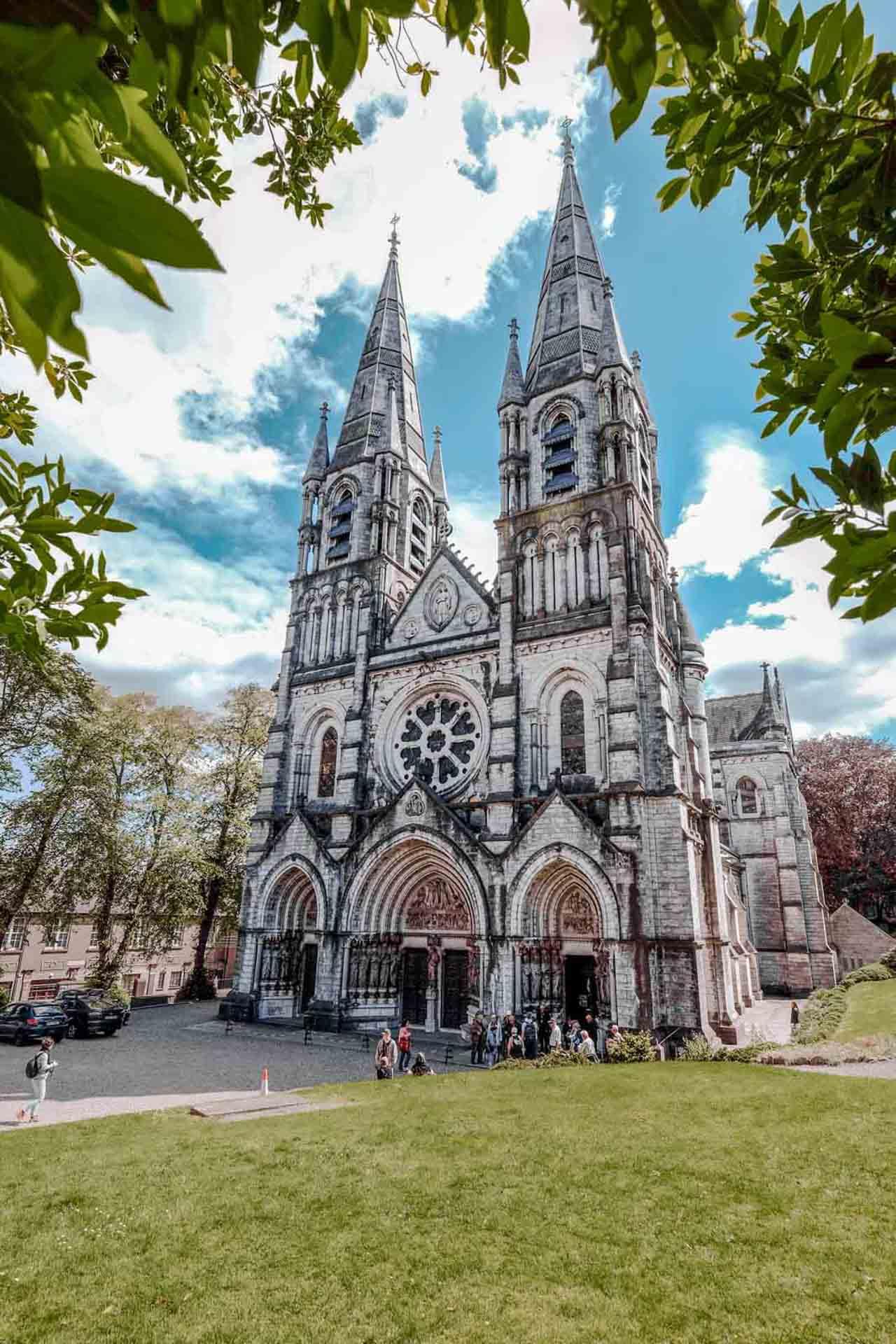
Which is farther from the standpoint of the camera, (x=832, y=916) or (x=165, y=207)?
(x=832, y=916)

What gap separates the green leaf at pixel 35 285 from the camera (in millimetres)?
860

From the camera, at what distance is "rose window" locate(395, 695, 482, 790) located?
25547mm

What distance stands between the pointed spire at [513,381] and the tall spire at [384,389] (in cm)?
617

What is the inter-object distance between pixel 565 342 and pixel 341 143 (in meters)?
27.2

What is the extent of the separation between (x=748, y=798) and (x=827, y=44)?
3984cm

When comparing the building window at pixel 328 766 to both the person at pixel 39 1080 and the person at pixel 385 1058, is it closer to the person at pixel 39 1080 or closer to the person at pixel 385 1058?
the person at pixel 385 1058

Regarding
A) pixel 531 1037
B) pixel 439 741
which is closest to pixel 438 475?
pixel 439 741

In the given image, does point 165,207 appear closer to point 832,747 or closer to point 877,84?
point 877,84

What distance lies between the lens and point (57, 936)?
3412 cm

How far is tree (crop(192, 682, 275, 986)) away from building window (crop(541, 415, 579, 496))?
18855mm

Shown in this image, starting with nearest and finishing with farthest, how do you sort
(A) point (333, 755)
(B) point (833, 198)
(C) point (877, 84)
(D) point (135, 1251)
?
1. (C) point (877, 84)
2. (B) point (833, 198)
3. (D) point (135, 1251)
4. (A) point (333, 755)

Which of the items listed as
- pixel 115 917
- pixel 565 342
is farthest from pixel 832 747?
pixel 115 917

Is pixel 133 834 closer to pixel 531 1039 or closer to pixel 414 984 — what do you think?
pixel 414 984

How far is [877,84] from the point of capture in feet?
7.81
